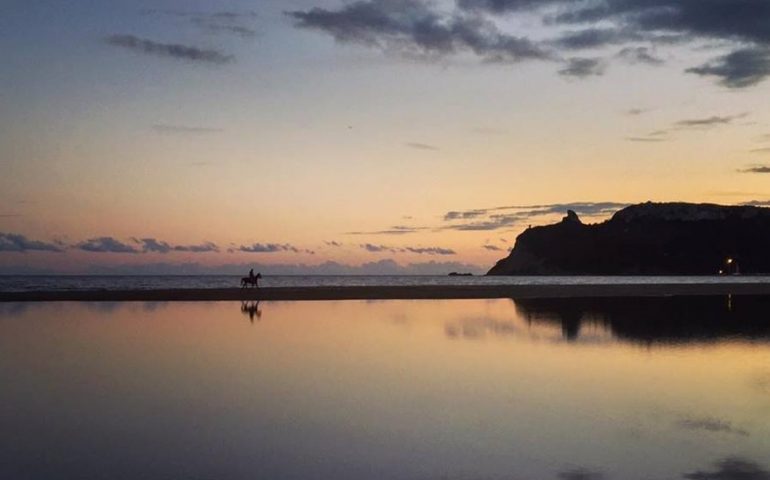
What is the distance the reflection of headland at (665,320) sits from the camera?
22169mm

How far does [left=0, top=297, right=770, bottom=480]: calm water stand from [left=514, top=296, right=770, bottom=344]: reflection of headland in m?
0.31

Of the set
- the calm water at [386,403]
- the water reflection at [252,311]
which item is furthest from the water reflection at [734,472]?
the water reflection at [252,311]

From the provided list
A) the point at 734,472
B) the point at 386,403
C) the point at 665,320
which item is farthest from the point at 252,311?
the point at 734,472

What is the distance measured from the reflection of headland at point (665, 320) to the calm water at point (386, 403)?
0.31 meters

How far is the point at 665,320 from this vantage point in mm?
28031

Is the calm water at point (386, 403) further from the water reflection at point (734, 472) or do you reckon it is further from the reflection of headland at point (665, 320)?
the reflection of headland at point (665, 320)

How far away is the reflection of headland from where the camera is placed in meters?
22.2

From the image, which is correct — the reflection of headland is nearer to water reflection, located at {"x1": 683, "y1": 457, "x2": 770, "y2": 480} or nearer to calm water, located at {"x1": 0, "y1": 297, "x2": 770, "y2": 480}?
calm water, located at {"x1": 0, "y1": 297, "x2": 770, "y2": 480}

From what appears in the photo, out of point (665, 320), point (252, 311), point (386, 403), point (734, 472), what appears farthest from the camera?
point (252, 311)

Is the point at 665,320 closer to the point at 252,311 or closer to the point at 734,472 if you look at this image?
the point at 252,311

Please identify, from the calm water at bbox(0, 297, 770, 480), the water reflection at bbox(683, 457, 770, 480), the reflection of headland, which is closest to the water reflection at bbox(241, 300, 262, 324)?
the calm water at bbox(0, 297, 770, 480)

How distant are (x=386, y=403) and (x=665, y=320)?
19321mm

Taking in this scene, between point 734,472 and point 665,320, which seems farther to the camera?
point 665,320

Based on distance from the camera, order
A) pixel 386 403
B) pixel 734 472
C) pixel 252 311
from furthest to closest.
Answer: pixel 252 311
pixel 386 403
pixel 734 472
